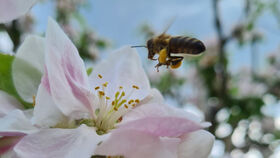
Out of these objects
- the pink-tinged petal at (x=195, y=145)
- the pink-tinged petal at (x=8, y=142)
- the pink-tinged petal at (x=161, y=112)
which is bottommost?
the pink-tinged petal at (x=195, y=145)

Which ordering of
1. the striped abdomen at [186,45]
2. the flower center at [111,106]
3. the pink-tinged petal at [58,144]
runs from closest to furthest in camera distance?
the pink-tinged petal at [58,144] < the flower center at [111,106] < the striped abdomen at [186,45]

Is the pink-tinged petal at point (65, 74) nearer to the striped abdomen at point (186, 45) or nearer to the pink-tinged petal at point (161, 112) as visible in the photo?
the pink-tinged petal at point (161, 112)

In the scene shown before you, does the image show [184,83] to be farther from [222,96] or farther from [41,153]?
[41,153]

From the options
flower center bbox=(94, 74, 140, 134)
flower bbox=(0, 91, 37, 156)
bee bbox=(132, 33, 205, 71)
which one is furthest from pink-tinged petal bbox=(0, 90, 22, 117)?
bee bbox=(132, 33, 205, 71)

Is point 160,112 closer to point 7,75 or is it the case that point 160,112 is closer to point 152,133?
point 152,133

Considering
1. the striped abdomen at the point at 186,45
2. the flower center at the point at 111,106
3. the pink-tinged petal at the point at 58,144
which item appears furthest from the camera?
the striped abdomen at the point at 186,45

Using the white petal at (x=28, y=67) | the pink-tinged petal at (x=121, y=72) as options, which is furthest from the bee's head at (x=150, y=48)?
the white petal at (x=28, y=67)

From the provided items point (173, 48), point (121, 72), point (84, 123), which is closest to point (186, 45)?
point (173, 48)
